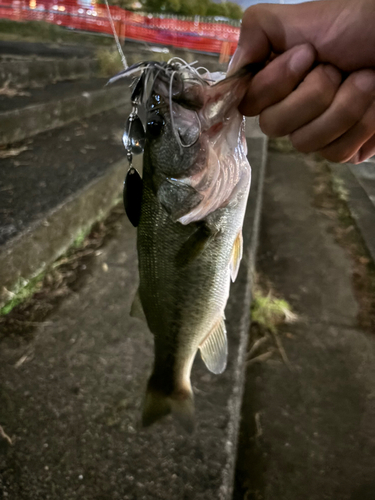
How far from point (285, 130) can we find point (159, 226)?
1.49ft

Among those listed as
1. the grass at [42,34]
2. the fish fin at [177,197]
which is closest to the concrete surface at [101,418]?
the fish fin at [177,197]

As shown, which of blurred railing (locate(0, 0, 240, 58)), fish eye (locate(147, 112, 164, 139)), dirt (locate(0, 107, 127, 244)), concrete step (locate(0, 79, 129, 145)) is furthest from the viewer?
blurred railing (locate(0, 0, 240, 58))

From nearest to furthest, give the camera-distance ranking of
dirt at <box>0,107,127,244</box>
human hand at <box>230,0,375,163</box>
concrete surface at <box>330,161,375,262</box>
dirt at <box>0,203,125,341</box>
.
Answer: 1. human hand at <box>230,0,375,163</box>
2. dirt at <box>0,203,125,341</box>
3. dirt at <box>0,107,127,244</box>
4. concrete surface at <box>330,161,375,262</box>

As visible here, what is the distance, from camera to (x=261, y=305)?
7.78 ft

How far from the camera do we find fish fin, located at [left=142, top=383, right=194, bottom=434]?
127 centimetres

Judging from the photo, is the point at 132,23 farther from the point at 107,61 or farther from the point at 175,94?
the point at 175,94

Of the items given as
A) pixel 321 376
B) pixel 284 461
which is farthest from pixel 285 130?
pixel 321 376

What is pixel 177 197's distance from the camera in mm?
991

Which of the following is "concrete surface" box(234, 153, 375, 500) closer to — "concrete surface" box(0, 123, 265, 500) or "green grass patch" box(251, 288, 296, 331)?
"green grass patch" box(251, 288, 296, 331)

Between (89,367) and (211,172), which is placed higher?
(211,172)

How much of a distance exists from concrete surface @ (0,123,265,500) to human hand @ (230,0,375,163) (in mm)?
1170

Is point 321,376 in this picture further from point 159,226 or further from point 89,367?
point 159,226

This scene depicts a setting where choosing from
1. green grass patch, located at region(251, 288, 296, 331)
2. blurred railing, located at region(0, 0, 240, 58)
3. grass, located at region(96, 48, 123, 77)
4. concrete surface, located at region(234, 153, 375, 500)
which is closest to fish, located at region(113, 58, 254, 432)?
concrete surface, located at region(234, 153, 375, 500)

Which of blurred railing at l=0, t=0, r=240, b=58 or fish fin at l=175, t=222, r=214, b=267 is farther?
blurred railing at l=0, t=0, r=240, b=58
